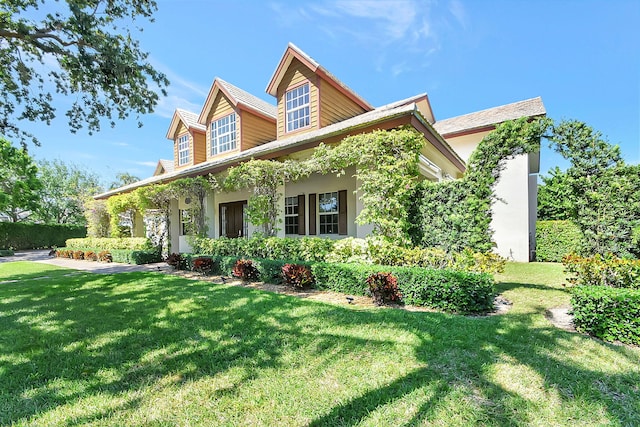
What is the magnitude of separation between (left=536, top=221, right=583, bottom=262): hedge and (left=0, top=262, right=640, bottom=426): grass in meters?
8.70

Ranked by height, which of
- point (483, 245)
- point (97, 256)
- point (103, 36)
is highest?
point (103, 36)

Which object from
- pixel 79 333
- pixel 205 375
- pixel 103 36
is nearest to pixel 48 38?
pixel 103 36

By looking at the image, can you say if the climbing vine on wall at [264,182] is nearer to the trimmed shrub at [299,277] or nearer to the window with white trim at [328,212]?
the window with white trim at [328,212]

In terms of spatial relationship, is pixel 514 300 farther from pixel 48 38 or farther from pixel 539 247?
pixel 48 38

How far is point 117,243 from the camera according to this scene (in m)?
14.8

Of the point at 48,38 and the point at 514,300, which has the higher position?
the point at 48,38

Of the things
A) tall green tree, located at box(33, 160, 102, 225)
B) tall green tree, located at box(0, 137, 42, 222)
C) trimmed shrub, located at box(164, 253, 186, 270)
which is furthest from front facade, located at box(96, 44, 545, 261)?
tall green tree, located at box(33, 160, 102, 225)

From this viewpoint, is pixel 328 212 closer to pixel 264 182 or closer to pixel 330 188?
pixel 330 188

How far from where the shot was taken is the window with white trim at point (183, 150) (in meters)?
15.9

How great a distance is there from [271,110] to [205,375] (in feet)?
45.6

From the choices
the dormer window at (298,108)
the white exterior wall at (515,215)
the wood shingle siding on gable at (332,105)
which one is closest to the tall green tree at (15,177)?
the dormer window at (298,108)

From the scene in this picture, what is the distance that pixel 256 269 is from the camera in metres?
7.65

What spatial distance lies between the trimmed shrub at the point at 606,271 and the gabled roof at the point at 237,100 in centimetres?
1265

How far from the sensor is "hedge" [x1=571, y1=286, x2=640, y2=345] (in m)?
3.46
